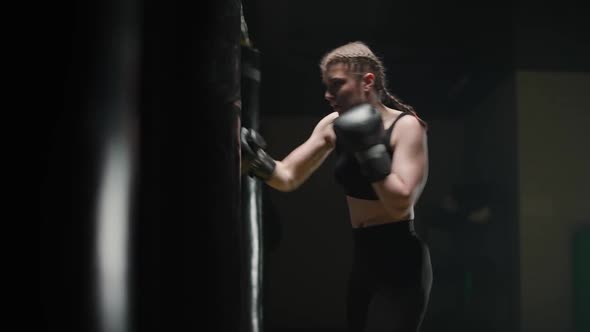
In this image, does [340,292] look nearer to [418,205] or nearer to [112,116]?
[418,205]

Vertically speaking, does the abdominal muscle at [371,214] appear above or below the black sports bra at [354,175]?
below

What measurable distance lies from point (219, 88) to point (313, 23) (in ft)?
6.47

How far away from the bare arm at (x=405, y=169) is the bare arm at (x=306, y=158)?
38 centimetres

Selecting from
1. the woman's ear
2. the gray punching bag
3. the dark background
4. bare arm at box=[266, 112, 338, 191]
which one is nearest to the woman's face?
the woman's ear

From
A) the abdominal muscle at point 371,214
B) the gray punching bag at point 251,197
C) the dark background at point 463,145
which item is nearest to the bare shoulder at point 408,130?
the abdominal muscle at point 371,214

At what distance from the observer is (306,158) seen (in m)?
2.05

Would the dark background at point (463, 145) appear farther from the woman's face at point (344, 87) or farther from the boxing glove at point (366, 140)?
the boxing glove at point (366, 140)

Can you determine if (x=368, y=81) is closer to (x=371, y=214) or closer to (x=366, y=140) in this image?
(x=366, y=140)

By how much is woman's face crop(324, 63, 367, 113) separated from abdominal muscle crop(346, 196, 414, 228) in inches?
12.2

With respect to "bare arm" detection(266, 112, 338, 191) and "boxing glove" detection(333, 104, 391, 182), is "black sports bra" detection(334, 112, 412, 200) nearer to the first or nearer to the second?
"boxing glove" detection(333, 104, 391, 182)

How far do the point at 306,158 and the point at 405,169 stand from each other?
1.66 ft

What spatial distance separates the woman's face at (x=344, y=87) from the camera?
1843mm

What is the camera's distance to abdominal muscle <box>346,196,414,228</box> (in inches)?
64.6

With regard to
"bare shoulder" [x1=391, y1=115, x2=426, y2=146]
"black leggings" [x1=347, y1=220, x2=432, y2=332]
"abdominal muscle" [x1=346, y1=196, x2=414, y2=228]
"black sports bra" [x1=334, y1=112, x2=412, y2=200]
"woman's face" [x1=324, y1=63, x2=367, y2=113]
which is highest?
"woman's face" [x1=324, y1=63, x2=367, y2=113]
